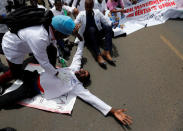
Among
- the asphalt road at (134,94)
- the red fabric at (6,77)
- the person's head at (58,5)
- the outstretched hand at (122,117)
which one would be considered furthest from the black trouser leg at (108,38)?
the red fabric at (6,77)

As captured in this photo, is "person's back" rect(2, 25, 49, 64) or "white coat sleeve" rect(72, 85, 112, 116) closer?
"person's back" rect(2, 25, 49, 64)

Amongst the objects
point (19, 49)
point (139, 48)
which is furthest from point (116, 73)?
point (19, 49)

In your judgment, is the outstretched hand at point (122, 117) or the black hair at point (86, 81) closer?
the outstretched hand at point (122, 117)

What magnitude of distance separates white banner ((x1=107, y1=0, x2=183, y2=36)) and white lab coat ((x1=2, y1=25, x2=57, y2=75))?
310 cm

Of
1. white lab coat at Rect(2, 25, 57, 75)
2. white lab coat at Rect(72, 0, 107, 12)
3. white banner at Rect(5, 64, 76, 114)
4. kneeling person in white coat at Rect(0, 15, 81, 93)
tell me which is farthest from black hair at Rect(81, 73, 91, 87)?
white lab coat at Rect(72, 0, 107, 12)

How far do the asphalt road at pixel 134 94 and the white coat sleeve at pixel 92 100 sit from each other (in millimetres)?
141

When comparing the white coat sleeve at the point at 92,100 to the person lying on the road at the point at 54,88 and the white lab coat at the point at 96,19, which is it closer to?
the person lying on the road at the point at 54,88

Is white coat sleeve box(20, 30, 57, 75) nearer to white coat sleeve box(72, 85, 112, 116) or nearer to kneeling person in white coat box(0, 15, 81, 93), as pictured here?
kneeling person in white coat box(0, 15, 81, 93)

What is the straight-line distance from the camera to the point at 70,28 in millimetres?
2043

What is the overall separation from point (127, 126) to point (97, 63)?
5.63ft

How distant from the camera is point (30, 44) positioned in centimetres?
195

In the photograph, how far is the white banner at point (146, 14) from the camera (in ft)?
15.3

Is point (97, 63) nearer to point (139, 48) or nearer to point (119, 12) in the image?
point (139, 48)

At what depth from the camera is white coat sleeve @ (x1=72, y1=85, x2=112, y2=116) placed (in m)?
2.24
